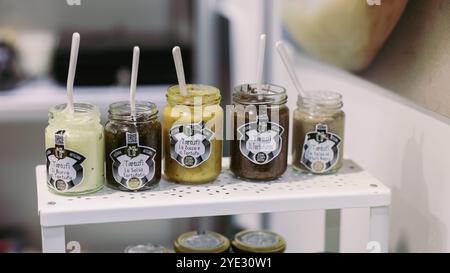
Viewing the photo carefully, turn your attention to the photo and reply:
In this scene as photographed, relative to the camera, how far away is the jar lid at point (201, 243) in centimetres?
130

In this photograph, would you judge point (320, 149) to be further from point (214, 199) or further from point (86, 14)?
point (86, 14)

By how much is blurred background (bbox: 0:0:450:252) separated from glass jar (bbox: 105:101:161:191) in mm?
250

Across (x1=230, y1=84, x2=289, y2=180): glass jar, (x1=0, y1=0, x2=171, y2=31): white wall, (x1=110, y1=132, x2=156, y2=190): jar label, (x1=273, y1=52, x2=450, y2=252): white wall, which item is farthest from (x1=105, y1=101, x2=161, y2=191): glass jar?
(x1=0, y1=0, x2=171, y2=31): white wall

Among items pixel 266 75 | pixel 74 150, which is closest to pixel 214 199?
pixel 74 150

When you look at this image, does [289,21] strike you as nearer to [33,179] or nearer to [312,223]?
[312,223]

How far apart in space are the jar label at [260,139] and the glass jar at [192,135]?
41mm

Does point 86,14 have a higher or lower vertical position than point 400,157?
higher

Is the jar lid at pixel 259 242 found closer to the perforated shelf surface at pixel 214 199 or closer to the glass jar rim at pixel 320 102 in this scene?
the perforated shelf surface at pixel 214 199

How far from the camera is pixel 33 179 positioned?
2.65m

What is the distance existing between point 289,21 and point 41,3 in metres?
1.16

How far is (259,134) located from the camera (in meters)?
1.19

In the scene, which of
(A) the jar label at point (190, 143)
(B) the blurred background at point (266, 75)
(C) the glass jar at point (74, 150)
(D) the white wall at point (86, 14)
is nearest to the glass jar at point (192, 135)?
(A) the jar label at point (190, 143)

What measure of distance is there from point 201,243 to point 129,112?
0.99 feet

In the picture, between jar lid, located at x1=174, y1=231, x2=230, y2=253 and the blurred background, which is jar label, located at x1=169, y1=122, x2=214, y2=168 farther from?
the blurred background
